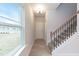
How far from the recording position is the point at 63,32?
3117 mm

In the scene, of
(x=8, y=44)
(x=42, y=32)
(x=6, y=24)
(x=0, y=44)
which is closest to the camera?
(x=0, y=44)

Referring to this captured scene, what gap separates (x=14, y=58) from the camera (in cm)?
142

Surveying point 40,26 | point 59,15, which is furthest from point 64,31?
point 40,26

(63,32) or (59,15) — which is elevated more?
(59,15)

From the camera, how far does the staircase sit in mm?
2769

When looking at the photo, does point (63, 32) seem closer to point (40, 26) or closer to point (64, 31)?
point (64, 31)

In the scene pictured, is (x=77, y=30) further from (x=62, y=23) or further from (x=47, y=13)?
(x=47, y=13)

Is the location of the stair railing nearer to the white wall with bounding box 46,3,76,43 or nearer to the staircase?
the staircase

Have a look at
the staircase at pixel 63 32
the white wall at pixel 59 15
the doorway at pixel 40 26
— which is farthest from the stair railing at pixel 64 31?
the doorway at pixel 40 26

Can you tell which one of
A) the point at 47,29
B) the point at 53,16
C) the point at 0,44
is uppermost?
the point at 53,16

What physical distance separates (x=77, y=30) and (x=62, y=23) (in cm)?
40

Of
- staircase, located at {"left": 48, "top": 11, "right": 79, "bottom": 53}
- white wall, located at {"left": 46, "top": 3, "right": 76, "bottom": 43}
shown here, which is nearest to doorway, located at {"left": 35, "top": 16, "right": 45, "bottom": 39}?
white wall, located at {"left": 46, "top": 3, "right": 76, "bottom": 43}

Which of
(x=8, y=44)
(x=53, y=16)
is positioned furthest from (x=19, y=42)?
(x=53, y=16)

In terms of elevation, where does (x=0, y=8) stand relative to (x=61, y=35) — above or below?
above
